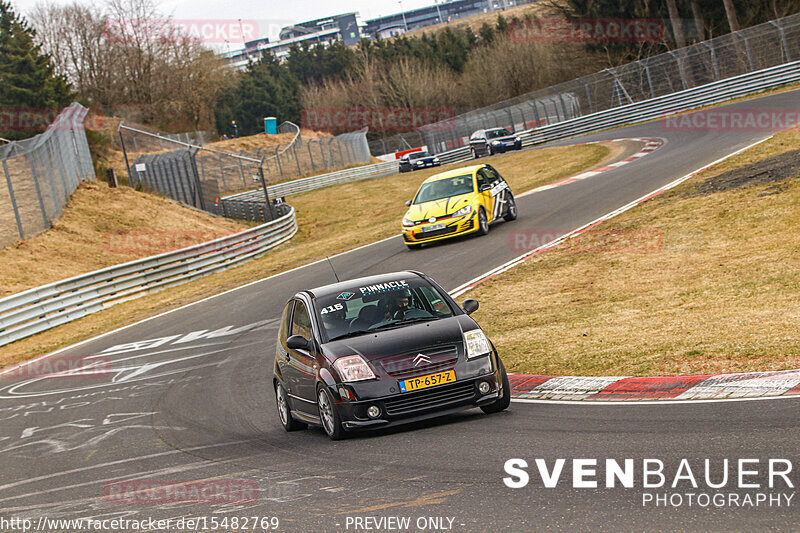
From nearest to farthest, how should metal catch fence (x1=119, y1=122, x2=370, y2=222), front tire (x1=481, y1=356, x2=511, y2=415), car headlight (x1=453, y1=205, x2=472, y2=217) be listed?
front tire (x1=481, y1=356, x2=511, y2=415) < car headlight (x1=453, y1=205, x2=472, y2=217) < metal catch fence (x1=119, y1=122, x2=370, y2=222)

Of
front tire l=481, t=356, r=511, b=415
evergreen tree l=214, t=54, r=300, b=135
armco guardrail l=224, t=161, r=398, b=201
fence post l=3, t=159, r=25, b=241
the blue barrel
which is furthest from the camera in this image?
evergreen tree l=214, t=54, r=300, b=135

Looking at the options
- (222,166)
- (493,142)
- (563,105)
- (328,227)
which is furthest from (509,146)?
(222,166)

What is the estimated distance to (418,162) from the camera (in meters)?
59.8

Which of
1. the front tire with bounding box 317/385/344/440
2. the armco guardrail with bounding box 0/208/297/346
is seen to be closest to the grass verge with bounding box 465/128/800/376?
the front tire with bounding box 317/385/344/440

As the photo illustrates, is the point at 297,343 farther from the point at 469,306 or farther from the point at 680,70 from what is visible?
the point at 680,70

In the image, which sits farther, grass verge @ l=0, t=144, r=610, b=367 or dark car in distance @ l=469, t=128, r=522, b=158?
dark car in distance @ l=469, t=128, r=522, b=158

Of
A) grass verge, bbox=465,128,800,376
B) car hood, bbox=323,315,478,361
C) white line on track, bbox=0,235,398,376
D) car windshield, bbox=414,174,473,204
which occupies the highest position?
car windshield, bbox=414,174,473,204

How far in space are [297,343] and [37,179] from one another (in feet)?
73.5

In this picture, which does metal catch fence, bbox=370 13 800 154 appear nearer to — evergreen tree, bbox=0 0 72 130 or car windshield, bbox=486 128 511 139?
car windshield, bbox=486 128 511 139

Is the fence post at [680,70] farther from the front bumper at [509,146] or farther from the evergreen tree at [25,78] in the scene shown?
the evergreen tree at [25,78]

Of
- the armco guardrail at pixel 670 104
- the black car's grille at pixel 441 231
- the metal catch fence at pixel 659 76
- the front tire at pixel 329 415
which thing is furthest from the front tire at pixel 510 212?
the metal catch fence at pixel 659 76

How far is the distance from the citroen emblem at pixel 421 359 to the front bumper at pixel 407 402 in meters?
0.24

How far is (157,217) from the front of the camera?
121 feet

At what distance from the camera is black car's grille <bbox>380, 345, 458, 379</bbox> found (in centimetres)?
801
